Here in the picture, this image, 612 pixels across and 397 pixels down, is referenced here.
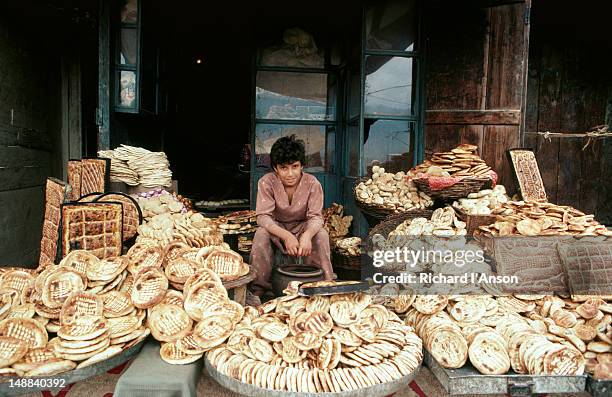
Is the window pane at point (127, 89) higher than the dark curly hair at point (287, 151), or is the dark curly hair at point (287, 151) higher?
the window pane at point (127, 89)

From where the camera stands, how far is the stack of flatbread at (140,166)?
4691 mm

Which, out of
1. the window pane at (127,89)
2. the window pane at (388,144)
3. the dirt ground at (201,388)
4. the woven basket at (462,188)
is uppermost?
the window pane at (127,89)

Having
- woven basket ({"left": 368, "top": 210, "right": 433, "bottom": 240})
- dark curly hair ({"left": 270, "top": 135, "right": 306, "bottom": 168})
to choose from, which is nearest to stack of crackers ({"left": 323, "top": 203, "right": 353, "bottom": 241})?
woven basket ({"left": 368, "top": 210, "right": 433, "bottom": 240})

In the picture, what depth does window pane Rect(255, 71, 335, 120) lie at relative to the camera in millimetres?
6414

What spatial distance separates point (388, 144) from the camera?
548cm

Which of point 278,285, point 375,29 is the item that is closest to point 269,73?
point 375,29

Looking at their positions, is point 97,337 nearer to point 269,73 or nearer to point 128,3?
point 128,3

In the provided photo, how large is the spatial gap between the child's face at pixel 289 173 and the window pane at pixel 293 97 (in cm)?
265

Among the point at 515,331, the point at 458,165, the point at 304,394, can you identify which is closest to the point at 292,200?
the point at 458,165

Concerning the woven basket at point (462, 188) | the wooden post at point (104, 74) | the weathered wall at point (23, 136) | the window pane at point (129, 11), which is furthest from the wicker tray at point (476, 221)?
the weathered wall at point (23, 136)

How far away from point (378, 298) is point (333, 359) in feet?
2.84

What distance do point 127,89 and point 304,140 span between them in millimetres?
2541

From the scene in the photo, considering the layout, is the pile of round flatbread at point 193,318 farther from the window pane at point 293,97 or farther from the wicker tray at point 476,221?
the window pane at point 293,97

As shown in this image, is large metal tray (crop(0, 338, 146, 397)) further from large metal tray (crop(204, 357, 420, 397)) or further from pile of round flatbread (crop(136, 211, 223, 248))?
pile of round flatbread (crop(136, 211, 223, 248))
